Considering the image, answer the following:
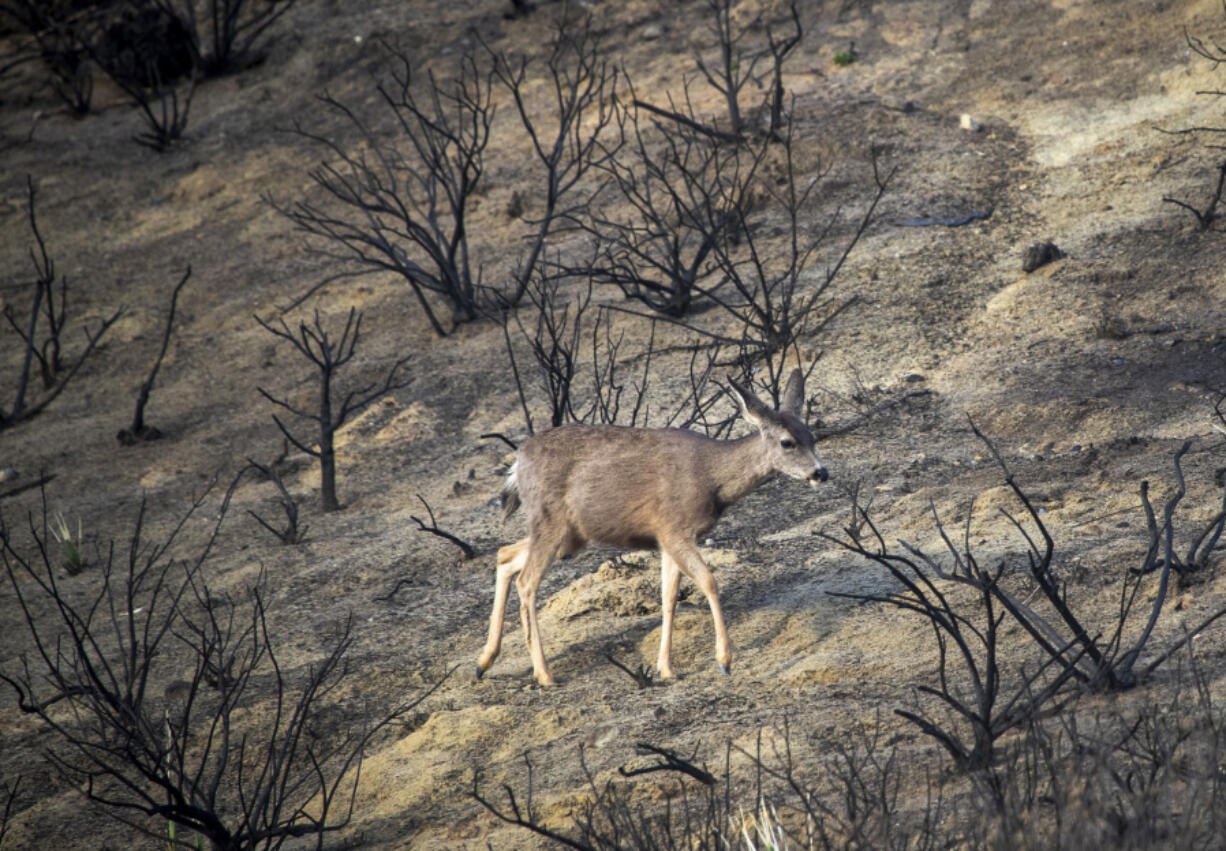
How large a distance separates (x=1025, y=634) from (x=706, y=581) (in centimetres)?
149

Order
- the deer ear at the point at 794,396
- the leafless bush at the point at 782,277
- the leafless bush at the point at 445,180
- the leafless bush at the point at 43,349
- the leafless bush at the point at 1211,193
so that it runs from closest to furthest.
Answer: the deer ear at the point at 794,396, the leafless bush at the point at 782,277, the leafless bush at the point at 1211,193, the leafless bush at the point at 445,180, the leafless bush at the point at 43,349

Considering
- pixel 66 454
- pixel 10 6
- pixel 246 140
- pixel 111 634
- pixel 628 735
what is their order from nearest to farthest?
pixel 628 735
pixel 111 634
pixel 66 454
pixel 246 140
pixel 10 6

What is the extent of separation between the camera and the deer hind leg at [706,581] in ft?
20.9

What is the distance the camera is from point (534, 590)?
673 centimetres

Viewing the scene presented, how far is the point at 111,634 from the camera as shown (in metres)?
8.36

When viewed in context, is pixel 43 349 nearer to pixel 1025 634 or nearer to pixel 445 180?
pixel 445 180

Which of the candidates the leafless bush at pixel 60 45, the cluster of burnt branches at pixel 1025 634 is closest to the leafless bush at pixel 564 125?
the cluster of burnt branches at pixel 1025 634

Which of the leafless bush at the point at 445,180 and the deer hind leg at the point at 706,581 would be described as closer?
the deer hind leg at the point at 706,581

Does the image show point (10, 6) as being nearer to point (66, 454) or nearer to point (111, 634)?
point (66, 454)

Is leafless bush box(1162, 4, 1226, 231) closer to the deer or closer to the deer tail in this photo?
the deer

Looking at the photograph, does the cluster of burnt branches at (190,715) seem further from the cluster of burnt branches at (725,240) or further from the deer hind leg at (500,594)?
the cluster of burnt branches at (725,240)

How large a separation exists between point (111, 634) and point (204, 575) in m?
0.77

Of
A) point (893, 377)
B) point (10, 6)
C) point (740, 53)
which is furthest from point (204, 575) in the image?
point (10, 6)

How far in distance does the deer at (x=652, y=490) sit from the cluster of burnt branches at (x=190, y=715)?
3.46 feet
